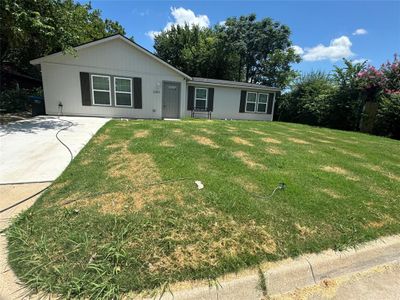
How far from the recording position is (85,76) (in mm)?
11352

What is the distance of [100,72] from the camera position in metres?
11.6

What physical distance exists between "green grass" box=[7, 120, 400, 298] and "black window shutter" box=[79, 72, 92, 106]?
7.72 m

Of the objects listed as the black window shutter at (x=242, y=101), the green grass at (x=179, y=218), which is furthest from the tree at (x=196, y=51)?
the green grass at (x=179, y=218)

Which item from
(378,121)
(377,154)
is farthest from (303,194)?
(378,121)

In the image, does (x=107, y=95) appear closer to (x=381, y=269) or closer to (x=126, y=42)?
(x=126, y=42)

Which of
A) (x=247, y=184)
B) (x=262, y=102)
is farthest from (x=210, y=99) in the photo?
(x=247, y=184)

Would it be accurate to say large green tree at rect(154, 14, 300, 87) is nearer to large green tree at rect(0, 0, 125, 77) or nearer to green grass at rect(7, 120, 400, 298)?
large green tree at rect(0, 0, 125, 77)

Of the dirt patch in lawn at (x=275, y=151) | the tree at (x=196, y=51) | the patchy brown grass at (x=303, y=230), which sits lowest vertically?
the patchy brown grass at (x=303, y=230)

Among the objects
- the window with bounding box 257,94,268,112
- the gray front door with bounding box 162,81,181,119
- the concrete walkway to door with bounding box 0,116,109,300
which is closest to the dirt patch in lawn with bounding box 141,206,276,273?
the concrete walkway to door with bounding box 0,116,109,300

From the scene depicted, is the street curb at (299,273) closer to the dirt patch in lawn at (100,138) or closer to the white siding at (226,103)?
the dirt patch in lawn at (100,138)

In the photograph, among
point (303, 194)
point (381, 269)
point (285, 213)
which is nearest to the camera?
point (381, 269)

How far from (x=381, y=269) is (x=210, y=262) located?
6.28ft

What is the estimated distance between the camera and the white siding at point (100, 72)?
36.4 ft

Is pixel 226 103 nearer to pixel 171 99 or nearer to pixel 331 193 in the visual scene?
pixel 171 99
